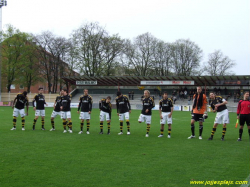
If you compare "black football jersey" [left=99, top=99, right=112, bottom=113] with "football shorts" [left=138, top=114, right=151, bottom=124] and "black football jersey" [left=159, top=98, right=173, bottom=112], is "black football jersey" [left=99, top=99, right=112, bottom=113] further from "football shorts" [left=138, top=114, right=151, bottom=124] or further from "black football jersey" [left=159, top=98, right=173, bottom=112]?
"black football jersey" [left=159, top=98, right=173, bottom=112]

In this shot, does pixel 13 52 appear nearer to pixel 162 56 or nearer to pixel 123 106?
pixel 162 56

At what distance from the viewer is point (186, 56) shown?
57.7 m

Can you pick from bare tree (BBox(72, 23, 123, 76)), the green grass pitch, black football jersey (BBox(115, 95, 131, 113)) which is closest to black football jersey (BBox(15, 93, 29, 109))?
the green grass pitch

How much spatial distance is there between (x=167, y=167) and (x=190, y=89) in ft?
147

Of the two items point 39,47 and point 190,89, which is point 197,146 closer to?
point 190,89

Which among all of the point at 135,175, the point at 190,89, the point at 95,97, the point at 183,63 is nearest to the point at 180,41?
the point at 183,63

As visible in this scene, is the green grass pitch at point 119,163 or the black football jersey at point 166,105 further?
the black football jersey at point 166,105

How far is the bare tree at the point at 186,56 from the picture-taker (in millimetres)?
57547

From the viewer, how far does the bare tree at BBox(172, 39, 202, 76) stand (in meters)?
57.5

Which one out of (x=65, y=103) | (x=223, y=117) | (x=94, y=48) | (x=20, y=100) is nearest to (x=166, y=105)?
(x=223, y=117)

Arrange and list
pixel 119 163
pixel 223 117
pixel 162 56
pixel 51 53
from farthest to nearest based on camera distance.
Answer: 1. pixel 162 56
2. pixel 51 53
3. pixel 223 117
4. pixel 119 163

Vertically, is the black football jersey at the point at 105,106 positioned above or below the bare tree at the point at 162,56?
below

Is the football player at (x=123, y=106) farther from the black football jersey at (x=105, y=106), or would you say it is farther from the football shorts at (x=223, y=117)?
the football shorts at (x=223, y=117)

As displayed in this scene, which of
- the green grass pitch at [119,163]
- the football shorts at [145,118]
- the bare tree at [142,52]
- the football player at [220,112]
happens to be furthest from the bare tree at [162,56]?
the green grass pitch at [119,163]
